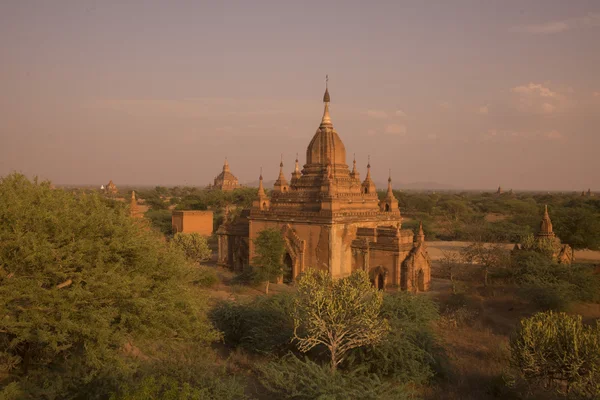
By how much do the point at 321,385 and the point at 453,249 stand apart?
3734 cm

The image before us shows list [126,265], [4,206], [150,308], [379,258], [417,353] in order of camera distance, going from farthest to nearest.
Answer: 1. [379,258]
2. [417,353]
3. [126,265]
4. [150,308]
5. [4,206]

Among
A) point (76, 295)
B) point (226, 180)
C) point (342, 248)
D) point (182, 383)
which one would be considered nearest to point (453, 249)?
point (342, 248)

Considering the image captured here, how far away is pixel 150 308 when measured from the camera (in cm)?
1198

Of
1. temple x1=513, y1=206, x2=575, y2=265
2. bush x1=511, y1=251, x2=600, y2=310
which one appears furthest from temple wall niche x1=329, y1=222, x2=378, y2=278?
temple x1=513, y1=206, x2=575, y2=265

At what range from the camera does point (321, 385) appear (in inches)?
447

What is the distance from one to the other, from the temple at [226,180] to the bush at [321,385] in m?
79.1

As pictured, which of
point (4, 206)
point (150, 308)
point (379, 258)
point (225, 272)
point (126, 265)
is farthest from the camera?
point (225, 272)

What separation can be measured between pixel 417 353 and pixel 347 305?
254cm

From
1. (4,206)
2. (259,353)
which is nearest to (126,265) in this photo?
(4,206)

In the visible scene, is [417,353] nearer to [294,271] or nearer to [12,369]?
[12,369]

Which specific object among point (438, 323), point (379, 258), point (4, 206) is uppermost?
point (4, 206)

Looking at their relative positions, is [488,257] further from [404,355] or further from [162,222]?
A: [162,222]

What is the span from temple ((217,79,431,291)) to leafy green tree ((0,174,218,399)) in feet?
43.1

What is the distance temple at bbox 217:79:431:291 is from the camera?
2539 cm
